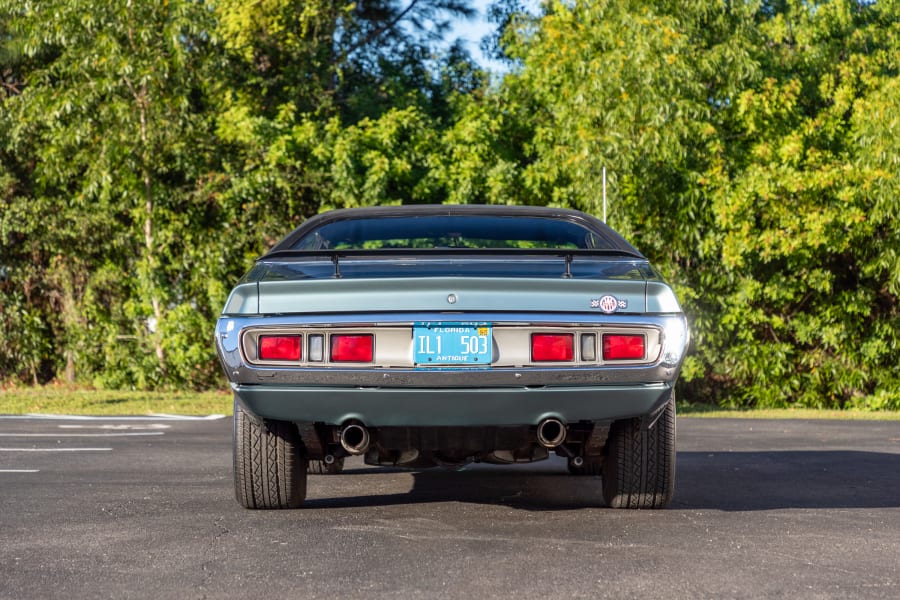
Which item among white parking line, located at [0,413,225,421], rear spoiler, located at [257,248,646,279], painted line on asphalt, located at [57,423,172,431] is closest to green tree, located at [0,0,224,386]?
white parking line, located at [0,413,225,421]

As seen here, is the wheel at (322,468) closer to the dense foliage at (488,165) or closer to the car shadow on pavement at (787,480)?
the car shadow on pavement at (787,480)

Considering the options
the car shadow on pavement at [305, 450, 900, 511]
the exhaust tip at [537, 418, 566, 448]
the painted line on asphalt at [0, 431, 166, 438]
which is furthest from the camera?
the painted line on asphalt at [0, 431, 166, 438]

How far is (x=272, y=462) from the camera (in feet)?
17.5

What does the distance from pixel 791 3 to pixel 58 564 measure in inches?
701

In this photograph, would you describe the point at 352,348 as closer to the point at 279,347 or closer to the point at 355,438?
the point at 279,347

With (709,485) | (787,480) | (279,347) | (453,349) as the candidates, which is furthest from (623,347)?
(787,480)

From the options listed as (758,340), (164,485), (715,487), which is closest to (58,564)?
(164,485)

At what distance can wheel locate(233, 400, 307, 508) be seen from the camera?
5.25 metres

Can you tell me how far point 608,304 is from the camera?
475 cm

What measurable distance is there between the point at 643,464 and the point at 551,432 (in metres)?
0.73

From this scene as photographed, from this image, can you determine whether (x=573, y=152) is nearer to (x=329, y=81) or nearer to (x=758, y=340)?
(x=758, y=340)

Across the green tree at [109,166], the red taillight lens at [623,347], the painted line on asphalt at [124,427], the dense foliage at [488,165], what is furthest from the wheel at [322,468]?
the green tree at [109,166]

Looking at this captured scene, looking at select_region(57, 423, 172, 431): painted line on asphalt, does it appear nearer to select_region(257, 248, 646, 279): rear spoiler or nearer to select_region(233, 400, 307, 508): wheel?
select_region(233, 400, 307, 508): wheel

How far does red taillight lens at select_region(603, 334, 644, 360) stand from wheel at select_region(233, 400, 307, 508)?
4.68 ft
